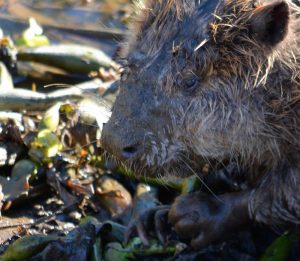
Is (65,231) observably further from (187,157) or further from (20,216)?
(187,157)

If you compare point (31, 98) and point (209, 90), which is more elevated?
point (209, 90)

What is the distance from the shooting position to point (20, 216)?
4.32 metres

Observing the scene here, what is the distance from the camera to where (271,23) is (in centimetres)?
329

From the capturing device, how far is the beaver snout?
333 centimetres

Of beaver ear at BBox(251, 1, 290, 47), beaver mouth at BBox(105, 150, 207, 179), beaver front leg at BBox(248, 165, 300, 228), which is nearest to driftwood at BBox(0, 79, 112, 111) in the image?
beaver mouth at BBox(105, 150, 207, 179)

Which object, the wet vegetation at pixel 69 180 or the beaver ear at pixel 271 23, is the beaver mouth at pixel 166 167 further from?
the beaver ear at pixel 271 23

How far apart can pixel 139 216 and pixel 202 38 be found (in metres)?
1.05

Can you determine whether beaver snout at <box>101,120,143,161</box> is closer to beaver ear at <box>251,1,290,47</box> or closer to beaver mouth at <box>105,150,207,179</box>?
beaver mouth at <box>105,150,207,179</box>

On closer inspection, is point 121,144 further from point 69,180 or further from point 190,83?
point 69,180

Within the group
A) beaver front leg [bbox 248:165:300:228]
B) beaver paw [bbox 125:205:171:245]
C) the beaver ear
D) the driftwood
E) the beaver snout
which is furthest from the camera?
the driftwood

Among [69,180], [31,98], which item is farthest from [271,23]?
[31,98]

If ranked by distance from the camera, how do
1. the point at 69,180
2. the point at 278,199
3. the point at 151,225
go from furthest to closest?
the point at 69,180 < the point at 151,225 < the point at 278,199

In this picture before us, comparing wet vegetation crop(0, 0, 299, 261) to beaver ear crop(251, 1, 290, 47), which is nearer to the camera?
beaver ear crop(251, 1, 290, 47)

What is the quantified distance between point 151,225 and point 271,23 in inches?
48.2
